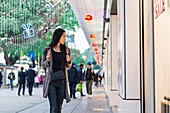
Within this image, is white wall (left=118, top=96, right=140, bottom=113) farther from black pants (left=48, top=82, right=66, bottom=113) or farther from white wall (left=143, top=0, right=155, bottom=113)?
black pants (left=48, top=82, right=66, bottom=113)

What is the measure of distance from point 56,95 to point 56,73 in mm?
328

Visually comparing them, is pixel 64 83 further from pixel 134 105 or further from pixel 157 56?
pixel 157 56

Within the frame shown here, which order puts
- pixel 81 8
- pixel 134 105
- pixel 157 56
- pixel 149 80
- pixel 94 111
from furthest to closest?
pixel 81 8
pixel 94 111
pixel 134 105
pixel 149 80
pixel 157 56

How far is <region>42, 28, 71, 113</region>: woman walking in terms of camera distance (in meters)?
4.29

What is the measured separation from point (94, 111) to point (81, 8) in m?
7.29

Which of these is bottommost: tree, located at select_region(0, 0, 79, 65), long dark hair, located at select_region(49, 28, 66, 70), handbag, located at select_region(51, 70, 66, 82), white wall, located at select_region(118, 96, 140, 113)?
white wall, located at select_region(118, 96, 140, 113)

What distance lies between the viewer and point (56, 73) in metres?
4.29

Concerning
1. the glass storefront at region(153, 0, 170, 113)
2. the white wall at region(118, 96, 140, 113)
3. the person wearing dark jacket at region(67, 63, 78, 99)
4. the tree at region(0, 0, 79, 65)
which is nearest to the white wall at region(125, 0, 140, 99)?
the white wall at region(118, 96, 140, 113)

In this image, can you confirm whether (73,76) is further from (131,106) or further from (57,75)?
(131,106)

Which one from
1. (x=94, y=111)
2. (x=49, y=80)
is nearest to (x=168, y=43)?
(x=49, y=80)

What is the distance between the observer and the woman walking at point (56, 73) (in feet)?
14.1

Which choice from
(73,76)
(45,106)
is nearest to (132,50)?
(45,106)

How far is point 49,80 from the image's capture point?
14.2ft

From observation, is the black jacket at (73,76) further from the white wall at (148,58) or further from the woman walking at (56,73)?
the white wall at (148,58)
